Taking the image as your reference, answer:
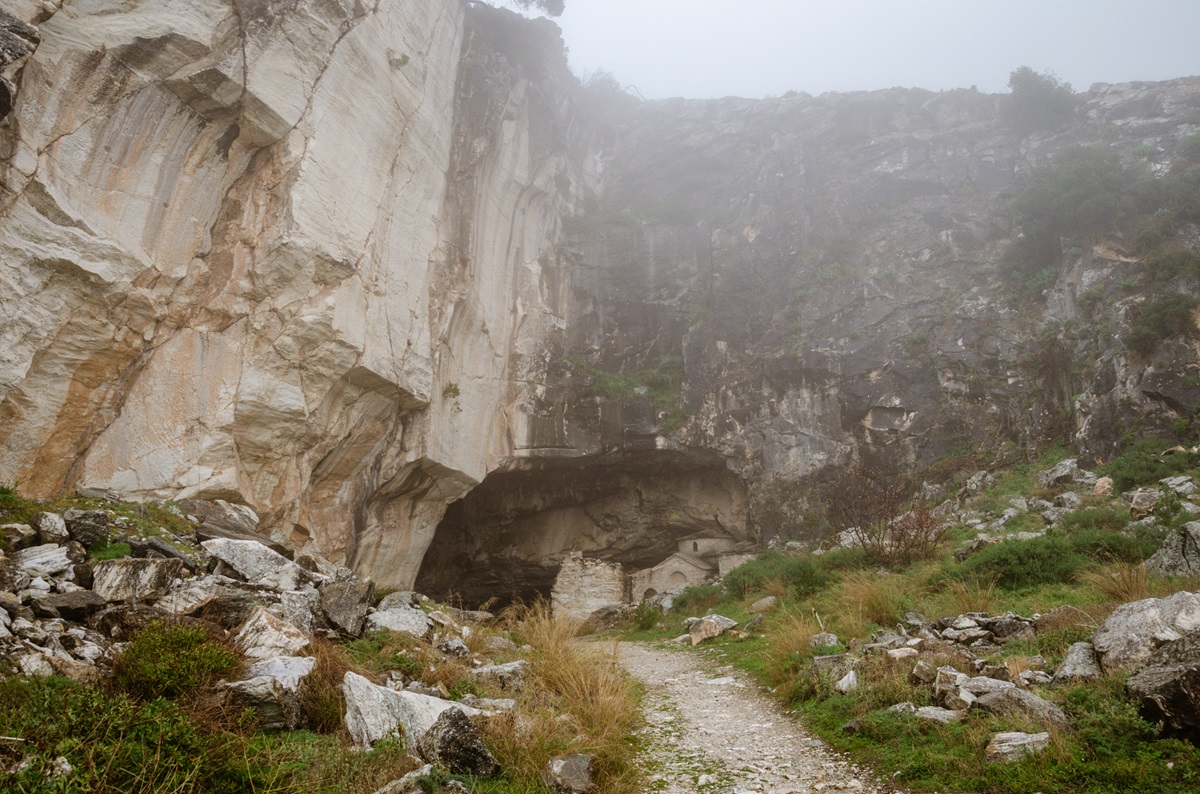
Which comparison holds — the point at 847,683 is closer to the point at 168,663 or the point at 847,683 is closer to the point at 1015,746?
the point at 1015,746

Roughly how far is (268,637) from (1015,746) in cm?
487

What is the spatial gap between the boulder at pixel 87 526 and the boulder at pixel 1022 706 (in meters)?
7.09

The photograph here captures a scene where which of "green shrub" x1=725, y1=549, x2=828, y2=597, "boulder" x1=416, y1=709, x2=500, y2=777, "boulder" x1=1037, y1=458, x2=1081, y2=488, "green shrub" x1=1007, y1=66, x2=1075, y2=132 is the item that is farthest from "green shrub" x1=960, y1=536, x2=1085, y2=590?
"green shrub" x1=1007, y1=66, x2=1075, y2=132

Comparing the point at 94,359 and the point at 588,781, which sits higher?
the point at 94,359

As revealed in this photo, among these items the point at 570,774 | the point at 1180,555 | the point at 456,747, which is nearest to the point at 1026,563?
the point at 1180,555

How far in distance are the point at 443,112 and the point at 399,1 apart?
97.7 inches

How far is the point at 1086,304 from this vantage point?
18953 mm

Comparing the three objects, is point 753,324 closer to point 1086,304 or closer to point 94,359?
point 1086,304

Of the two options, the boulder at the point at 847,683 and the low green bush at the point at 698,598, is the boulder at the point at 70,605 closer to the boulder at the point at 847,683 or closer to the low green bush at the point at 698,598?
the boulder at the point at 847,683

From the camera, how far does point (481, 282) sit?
18.6 meters

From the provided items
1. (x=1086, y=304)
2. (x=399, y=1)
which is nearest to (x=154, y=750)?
(x=399, y=1)

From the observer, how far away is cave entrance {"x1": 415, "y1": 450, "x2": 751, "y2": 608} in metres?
21.3

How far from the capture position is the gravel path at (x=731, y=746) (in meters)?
4.44

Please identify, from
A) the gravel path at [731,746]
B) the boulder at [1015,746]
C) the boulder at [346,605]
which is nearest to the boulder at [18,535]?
the boulder at [346,605]
